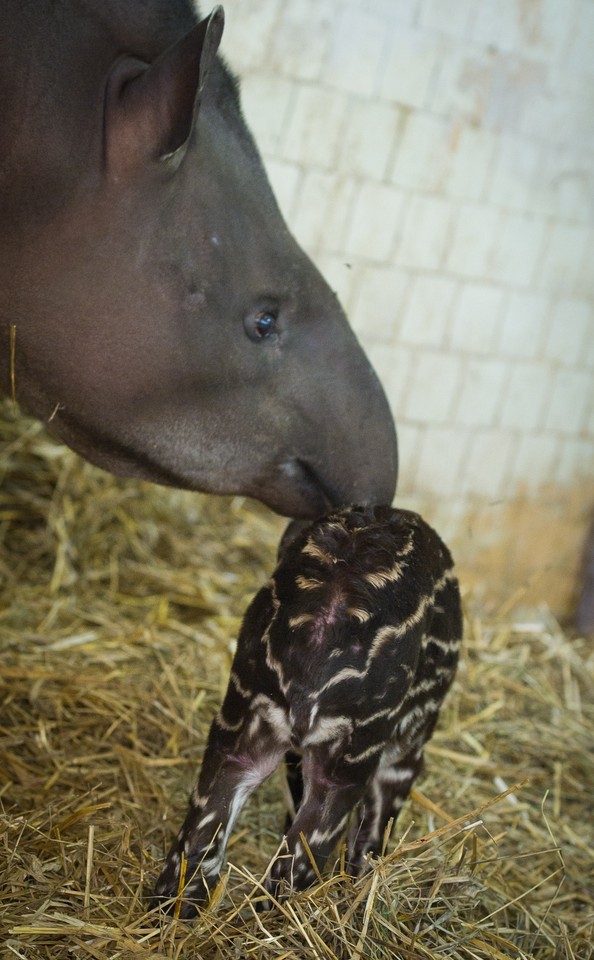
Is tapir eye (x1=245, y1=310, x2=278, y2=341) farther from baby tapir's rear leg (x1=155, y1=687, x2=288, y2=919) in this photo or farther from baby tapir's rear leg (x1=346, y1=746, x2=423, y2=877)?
baby tapir's rear leg (x1=346, y1=746, x2=423, y2=877)

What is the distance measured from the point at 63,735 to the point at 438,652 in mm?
1421

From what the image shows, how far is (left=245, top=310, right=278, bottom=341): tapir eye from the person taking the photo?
350cm

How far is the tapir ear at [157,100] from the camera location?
295 cm

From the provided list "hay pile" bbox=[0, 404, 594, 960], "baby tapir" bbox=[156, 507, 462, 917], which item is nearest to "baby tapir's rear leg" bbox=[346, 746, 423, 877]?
"hay pile" bbox=[0, 404, 594, 960]

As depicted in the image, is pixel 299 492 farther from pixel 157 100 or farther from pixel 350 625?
pixel 157 100

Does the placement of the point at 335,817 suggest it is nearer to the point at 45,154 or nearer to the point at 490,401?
the point at 45,154

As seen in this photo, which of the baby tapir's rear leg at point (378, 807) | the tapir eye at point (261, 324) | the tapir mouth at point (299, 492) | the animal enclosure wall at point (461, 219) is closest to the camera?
the baby tapir's rear leg at point (378, 807)

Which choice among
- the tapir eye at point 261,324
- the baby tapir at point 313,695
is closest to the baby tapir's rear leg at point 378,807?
the baby tapir at point 313,695

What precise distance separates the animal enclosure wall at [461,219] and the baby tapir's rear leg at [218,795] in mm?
2947

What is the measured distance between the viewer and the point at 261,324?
11.6 feet

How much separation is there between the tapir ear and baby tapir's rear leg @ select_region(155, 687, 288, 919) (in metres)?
1.58

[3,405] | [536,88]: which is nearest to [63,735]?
[3,405]

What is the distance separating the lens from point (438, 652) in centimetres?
336

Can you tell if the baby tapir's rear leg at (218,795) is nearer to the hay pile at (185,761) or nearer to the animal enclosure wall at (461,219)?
the hay pile at (185,761)
